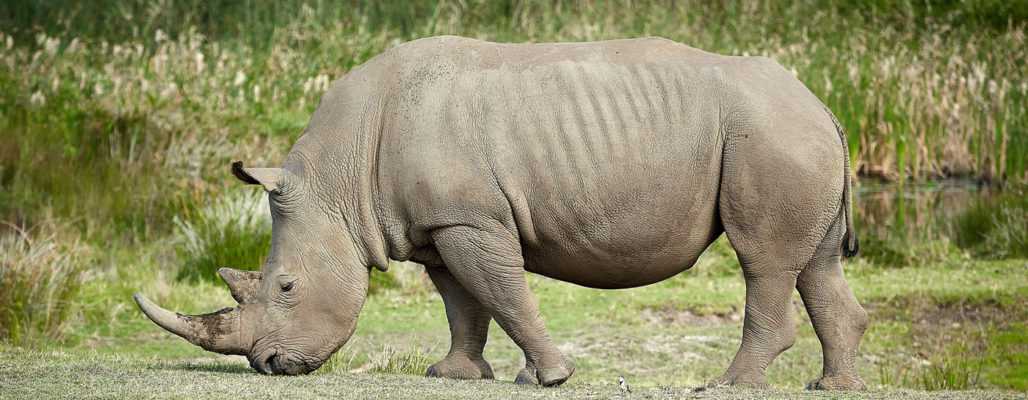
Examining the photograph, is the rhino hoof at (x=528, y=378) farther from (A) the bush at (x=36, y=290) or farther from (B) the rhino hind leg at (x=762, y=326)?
(A) the bush at (x=36, y=290)

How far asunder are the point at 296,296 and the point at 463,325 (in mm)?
931

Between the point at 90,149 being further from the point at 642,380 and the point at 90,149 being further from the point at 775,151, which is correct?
the point at 775,151

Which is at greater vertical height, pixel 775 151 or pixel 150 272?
pixel 775 151

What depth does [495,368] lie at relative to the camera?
9562 mm

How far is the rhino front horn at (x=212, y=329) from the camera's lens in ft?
22.5

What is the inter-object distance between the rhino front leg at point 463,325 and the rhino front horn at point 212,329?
100 cm

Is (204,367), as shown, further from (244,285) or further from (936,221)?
(936,221)

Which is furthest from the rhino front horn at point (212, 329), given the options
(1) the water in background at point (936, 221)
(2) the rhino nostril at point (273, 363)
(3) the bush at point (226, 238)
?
(1) the water in background at point (936, 221)

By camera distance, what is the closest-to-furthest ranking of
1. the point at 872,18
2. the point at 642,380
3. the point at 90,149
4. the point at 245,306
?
the point at 245,306, the point at 642,380, the point at 90,149, the point at 872,18

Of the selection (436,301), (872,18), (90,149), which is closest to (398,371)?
(436,301)

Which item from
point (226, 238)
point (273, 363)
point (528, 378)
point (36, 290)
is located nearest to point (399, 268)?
point (226, 238)

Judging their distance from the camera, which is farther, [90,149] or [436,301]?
[90,149]

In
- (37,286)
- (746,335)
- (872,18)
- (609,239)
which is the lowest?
(872,18)

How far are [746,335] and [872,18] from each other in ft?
50.6
